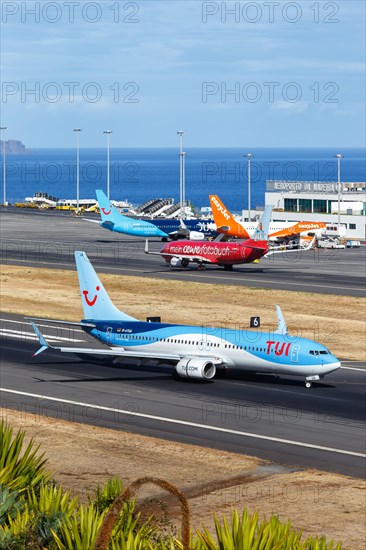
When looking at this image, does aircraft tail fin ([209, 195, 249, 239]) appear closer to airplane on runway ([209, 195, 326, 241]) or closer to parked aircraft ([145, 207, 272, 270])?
airplane on runway ([209, 195, 326, 241])

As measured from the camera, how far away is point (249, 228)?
584 feet

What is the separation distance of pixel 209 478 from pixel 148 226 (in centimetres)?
13140

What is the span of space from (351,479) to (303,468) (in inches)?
109

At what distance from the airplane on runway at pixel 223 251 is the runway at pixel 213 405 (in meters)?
56.6

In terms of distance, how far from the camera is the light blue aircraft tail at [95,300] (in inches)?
3009

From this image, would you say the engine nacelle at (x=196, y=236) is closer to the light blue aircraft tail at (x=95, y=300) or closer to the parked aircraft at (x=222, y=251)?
the parked aircraft at (x=222, y=251)

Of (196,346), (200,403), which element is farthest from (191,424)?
(196,346)

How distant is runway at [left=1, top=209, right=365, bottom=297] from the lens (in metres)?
130

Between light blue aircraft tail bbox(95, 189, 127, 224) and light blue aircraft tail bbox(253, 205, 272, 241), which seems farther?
light blue aircraft tail bbox(95, 189, 127, 224)

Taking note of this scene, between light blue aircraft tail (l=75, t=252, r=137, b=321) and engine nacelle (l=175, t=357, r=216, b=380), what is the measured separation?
657 centimetres

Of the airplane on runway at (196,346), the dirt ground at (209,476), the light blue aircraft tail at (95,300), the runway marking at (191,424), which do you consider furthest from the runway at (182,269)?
the runway marking at (191,424)

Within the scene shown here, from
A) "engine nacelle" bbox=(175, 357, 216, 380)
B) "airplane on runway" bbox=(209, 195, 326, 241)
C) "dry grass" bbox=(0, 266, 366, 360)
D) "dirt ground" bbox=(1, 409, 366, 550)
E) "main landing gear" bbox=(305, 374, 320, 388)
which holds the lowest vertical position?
"dirt ground" bbox=(1, 409, 366, 550)

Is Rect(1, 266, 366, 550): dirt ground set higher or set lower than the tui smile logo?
lower

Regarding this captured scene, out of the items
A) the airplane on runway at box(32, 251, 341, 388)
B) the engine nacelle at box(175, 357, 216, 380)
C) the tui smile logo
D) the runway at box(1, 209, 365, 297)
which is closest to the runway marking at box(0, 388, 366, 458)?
the airplane on runway at box(32, 251, 341, 388)
